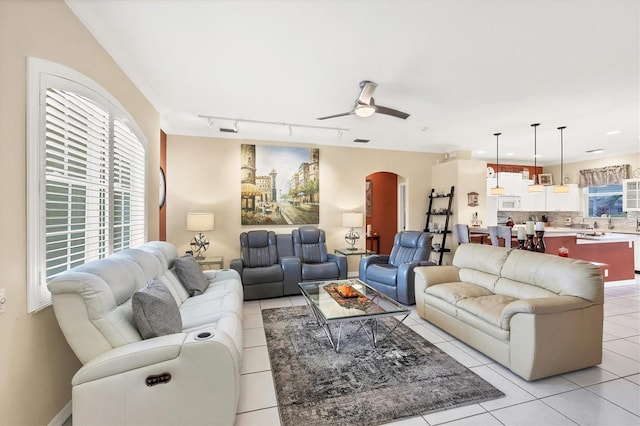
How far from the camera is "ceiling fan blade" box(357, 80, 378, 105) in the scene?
304 cm

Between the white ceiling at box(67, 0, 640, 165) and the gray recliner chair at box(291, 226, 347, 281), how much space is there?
1.93 meters

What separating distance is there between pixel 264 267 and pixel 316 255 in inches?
37.6

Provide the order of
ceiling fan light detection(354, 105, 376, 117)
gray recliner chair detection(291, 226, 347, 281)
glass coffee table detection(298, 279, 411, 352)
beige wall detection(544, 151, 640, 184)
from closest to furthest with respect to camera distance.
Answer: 1. glass coffee table detection(298, 279, 411, 352)
2. ceiling fan light detection(354, 105, 376, 117)
3. gray recliner chair detection(291, 226, 347, 281)
4. beige wall detection(544, 151, 640, 184)

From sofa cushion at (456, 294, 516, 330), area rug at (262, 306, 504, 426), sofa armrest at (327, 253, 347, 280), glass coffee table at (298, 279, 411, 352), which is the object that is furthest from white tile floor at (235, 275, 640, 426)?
sofa armrest at (327, 253, 347, 280)

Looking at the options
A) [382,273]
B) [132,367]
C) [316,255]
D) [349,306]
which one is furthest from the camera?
[316,255]

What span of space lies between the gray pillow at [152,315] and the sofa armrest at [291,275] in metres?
2.60

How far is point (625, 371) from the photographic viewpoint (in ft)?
8.05

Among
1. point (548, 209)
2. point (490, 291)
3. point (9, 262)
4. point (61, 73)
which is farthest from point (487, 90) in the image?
point (548, 209)

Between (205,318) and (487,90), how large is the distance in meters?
3.80

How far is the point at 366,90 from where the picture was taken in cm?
306

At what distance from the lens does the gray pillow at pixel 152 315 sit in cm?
181

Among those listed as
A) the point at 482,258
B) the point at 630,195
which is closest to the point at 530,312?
the point at 482,258

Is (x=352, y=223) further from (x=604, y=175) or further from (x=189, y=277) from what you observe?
(x=604, y=175)

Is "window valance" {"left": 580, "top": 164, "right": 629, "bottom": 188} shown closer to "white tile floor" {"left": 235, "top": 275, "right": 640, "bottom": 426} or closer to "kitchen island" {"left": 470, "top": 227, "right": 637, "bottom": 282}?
"kitchen island" {"left": 470, "top": 227, "right": 637, "bottom": 282}
